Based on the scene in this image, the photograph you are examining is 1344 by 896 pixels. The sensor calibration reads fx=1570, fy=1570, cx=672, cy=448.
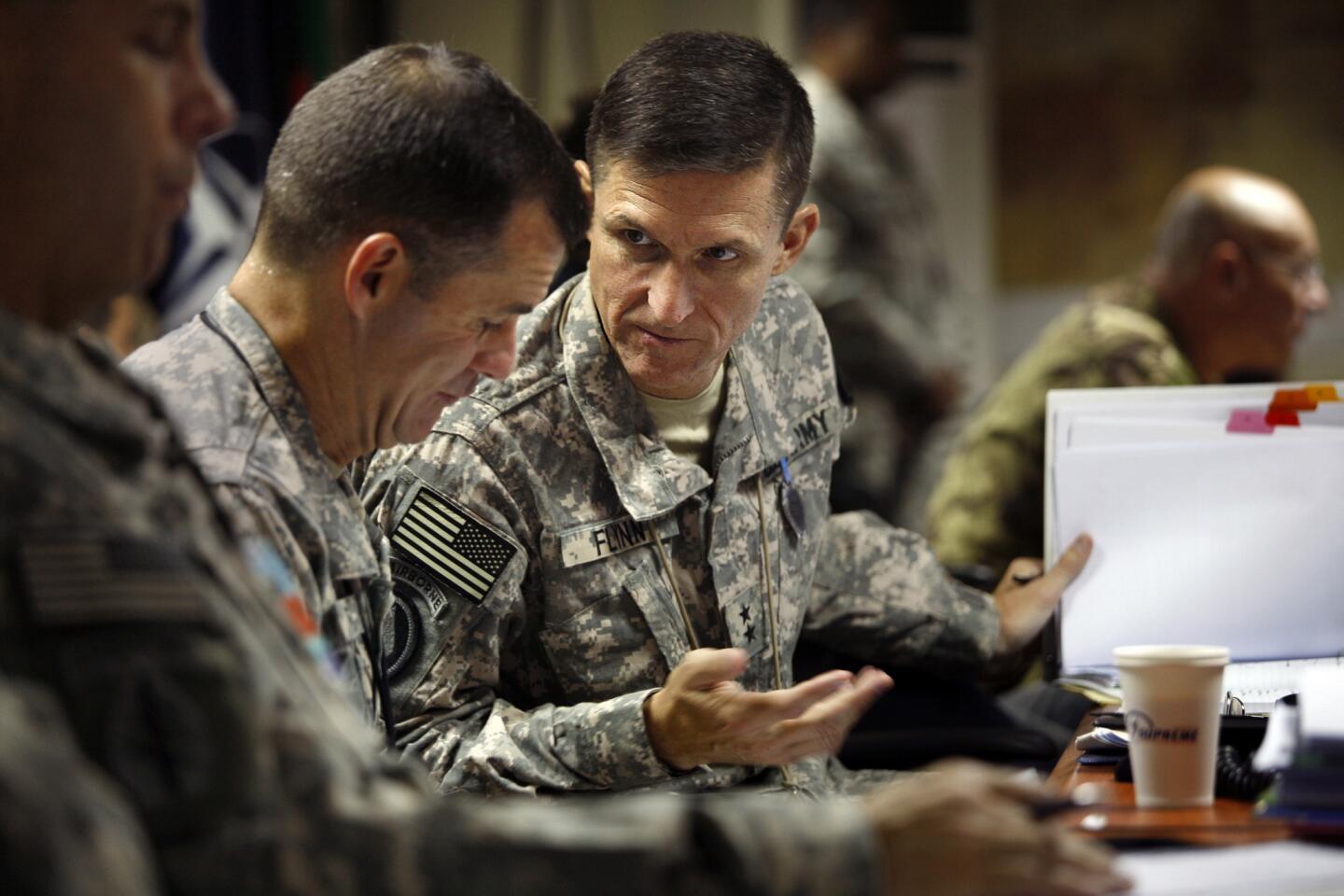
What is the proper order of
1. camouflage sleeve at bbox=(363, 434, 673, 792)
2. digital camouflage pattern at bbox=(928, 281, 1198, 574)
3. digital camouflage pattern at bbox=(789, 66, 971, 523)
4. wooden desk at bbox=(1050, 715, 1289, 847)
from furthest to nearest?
digital camouflage pattern at bbox=(789, 66, 971, 523), digital camouflage pattern at bbox=(928, 281, 1198, 574), camouflage sleeve at bbox=(363, 434, 673, 792), wooden desk at bbox=(1050, 715, 1289, 847)

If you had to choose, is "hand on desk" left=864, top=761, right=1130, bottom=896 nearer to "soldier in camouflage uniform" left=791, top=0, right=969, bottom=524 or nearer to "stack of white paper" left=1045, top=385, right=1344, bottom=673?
"stack of white paper" left=1045, top=385, right=1344, bottom=673

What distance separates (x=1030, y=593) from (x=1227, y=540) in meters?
0.26

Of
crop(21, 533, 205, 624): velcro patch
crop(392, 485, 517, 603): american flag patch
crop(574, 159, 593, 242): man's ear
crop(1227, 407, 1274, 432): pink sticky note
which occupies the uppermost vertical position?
crop(574, 159, 593, 242): man's ear

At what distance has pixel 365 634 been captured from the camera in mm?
1449

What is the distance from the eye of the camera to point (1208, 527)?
197 centimetres

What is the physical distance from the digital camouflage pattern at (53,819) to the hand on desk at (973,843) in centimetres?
44

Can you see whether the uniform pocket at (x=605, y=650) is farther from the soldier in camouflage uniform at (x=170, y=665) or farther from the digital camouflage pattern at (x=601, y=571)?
the soldier in camouflage uniform at (x=170, y=665)

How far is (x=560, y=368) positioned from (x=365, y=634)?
0.54 metres

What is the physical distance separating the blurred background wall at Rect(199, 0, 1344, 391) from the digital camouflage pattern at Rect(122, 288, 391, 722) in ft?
16.5

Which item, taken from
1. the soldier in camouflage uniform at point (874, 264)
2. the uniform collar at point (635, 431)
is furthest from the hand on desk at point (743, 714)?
the soldier in camouflage uniform at point (874, 264)

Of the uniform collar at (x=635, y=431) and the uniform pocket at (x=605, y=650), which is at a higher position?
the uniform collar at (x=635, y=431)

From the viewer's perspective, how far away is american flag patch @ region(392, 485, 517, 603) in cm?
171

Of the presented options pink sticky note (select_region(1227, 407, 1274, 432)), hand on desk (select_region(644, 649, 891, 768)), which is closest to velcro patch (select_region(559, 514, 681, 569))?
hand on desk (select_region(644, 649, 891, 768))

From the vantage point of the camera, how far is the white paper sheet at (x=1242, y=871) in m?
1.07
